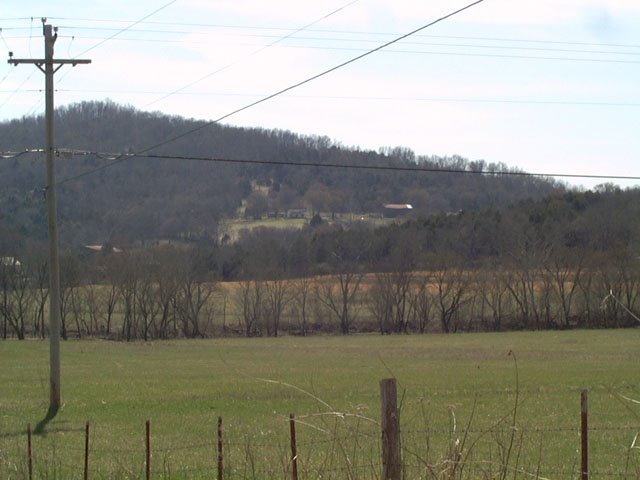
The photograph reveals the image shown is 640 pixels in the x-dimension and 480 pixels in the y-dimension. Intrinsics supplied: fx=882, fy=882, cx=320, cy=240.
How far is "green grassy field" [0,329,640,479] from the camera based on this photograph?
37.4 ft

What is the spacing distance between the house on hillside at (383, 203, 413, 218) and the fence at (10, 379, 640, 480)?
16274 cm

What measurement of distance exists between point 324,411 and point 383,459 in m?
15.5

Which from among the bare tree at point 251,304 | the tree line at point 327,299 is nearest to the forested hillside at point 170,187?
the tree line at point 327,299

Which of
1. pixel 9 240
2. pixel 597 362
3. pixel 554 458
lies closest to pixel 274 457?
pixel 554 458

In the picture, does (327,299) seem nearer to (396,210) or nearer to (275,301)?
(275,301)

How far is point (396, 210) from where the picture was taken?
18562 cm

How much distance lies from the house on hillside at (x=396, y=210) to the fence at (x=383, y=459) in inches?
6407

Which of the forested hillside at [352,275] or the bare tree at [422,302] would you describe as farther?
the bare tree at [422,302]

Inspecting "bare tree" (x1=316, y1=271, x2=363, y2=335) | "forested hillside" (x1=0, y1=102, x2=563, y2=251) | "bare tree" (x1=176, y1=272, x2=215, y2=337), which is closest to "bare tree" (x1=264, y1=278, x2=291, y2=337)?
"bare tree" (x1=316, y1=271, x2=363, y2=335)

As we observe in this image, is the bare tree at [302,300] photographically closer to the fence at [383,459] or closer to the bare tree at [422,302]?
the bare tree at [422,302]

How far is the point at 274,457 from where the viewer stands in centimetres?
1488

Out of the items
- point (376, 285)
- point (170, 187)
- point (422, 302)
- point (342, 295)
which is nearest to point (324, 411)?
point (422, 302)

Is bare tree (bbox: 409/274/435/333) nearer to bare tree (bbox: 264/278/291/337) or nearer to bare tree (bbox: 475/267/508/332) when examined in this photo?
bare tree (bbox: 475/267/508/332)

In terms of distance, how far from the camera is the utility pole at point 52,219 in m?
25.2
